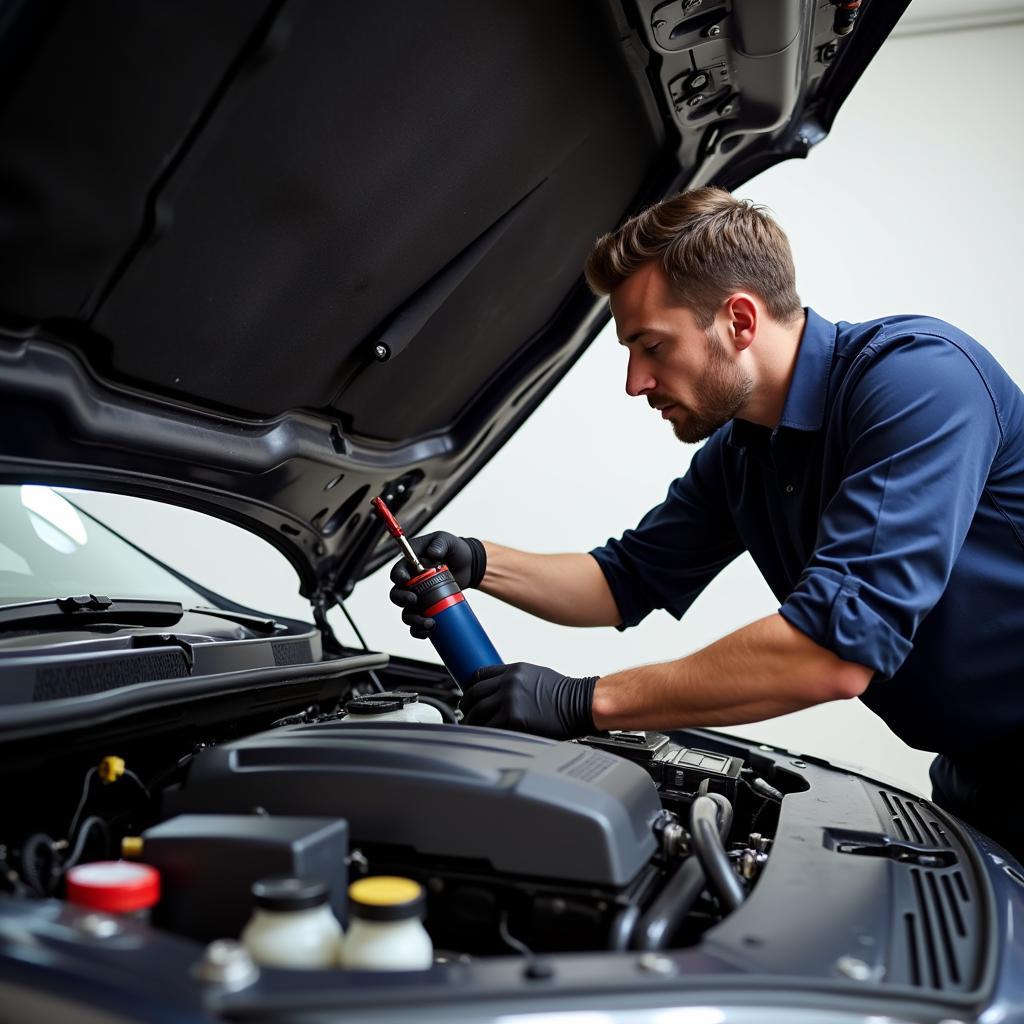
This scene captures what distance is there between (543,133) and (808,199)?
2648mm

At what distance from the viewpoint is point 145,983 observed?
588 millimetres

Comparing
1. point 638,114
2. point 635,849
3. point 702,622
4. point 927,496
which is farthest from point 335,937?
point 702,622

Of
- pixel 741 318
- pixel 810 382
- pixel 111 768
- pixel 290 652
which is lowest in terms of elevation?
pixel 111 768

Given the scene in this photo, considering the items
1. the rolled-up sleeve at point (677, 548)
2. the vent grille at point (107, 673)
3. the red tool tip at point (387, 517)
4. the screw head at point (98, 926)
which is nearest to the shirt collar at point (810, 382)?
the rolled-up sleeve at point (677, 548)

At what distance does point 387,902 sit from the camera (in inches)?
26.8

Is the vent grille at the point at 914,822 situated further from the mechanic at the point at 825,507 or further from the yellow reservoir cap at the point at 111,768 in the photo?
the yellow reservoir cap at the point at 111,768

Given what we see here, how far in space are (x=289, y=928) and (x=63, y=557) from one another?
93 cm

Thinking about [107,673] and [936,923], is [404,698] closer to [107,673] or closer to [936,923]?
[107,673]

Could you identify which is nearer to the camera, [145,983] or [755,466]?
[145,983]

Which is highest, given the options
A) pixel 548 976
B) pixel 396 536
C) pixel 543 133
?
pixel 543 133

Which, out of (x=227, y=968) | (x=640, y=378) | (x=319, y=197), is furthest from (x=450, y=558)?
(x=227, y=968)

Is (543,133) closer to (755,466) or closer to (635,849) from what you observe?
(755,466)

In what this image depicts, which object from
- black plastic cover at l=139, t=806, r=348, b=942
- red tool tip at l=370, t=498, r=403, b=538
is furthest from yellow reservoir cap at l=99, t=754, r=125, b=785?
red tool tip at l=370, t=498, r=403, b=538

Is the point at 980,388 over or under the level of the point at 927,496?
over
